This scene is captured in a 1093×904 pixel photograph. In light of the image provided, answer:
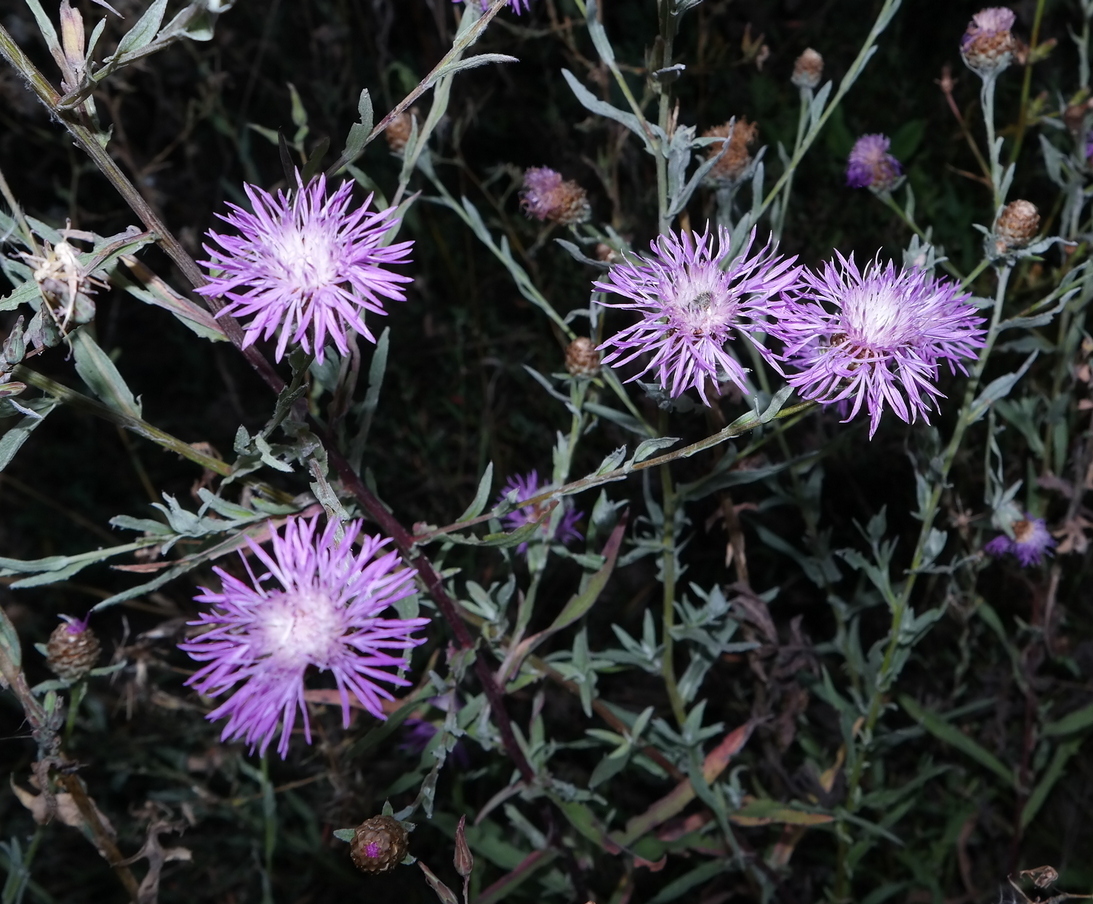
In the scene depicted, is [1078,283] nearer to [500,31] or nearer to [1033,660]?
[1033,660]

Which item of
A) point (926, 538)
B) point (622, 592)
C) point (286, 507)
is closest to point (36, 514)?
point (622, 592)

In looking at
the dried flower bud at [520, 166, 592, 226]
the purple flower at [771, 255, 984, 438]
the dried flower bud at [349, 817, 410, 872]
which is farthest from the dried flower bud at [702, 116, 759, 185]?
the dried flower bud at [349, 817, 410, 872]

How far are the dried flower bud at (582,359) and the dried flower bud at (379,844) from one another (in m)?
0.56

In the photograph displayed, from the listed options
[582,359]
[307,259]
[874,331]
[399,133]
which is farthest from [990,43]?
[307,259]

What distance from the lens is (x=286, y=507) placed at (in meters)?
1.10

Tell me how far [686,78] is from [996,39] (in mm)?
985

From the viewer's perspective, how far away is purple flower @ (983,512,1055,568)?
1.51 m

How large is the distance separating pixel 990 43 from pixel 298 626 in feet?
3.91

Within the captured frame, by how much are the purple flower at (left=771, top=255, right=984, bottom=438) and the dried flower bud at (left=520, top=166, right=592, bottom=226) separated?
0.39 meters

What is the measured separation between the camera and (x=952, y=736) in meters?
1.70

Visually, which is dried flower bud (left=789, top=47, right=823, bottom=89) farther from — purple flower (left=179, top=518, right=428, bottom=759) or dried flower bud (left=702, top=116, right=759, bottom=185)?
purple flower (left=179, top=518, right=428, bottom=759)

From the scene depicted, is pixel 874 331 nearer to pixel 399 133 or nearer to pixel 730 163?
pixel 730 163

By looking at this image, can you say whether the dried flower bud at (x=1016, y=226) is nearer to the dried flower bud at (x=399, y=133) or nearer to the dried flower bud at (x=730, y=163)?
the dried flower bud at (x=730, y=163)

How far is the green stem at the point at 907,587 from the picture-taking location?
1297 millimetres
